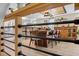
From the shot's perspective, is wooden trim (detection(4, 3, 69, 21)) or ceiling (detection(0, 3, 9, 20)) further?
ceiling (detection(0, 3, 9, 20))

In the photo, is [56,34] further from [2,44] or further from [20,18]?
[2,44]

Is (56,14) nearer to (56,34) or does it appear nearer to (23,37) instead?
(56,34)

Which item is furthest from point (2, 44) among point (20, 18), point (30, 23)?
point (30, 23)

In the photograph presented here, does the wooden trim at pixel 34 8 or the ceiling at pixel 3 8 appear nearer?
the wooden trim at pixel 34 8

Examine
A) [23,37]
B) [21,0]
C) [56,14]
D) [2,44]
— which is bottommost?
[2,44]

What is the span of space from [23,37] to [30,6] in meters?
0.47

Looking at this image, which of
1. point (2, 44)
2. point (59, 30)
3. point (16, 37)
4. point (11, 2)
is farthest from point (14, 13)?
point (2, 44)

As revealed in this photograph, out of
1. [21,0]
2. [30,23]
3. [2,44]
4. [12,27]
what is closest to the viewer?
[21,0]

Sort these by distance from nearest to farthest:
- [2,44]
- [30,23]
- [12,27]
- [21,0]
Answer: [21,0], [30,23], [12,27], [2,44]

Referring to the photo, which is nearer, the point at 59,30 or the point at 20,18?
the point at 59,30

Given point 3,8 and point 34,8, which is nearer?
point 34,8

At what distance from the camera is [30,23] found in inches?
58.7

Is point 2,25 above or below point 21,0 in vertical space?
below

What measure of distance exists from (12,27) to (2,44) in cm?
70
